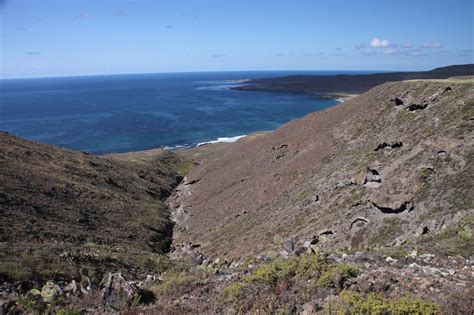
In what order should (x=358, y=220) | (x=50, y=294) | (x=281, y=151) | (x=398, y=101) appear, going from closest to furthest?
(x=50, y=294), (x=358, y=220), (x=398, y=101), (x=281, y=151)

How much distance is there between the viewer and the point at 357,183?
2739 centimetres

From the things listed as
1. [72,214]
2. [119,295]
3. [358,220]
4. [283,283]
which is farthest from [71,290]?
[72,214]

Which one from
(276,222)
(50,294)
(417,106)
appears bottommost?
(276,222)

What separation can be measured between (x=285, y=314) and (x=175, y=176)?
6069cm

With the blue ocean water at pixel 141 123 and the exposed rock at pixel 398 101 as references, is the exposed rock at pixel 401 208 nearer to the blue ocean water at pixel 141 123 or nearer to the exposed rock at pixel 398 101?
the exposed rock at pixel 398 101

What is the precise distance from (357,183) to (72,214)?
26430 mm

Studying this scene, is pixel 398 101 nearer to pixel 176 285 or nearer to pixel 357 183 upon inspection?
pixel 357 183

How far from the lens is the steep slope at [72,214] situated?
2272cm

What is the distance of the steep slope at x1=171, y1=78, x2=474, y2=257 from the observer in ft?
70.6

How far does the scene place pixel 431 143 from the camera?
25.2 m

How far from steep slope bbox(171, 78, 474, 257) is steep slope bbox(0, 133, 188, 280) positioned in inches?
196

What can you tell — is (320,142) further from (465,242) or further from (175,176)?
(175,176)

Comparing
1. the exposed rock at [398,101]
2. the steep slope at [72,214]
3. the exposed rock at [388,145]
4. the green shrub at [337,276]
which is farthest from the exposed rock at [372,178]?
the steep slope at [72,214]

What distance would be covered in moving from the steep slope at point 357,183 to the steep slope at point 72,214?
16.4 ft
